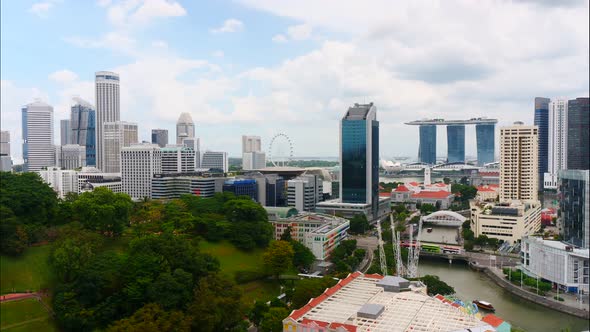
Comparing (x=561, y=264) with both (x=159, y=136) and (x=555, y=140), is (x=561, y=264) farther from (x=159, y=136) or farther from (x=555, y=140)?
(x=159, y=136)

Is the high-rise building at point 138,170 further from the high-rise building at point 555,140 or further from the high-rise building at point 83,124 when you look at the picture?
the high-rise building at point 555,140

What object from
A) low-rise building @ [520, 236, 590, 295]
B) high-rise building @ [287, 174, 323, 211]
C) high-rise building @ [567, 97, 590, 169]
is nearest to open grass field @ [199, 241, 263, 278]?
low-rise building @ [520, 236, 590, 295]

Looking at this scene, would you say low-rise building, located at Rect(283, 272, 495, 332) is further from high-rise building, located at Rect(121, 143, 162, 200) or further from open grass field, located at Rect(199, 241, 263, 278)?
high-rise building, located at Rect(121, 143, 162, 200)

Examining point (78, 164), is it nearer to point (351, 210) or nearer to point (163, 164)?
Answer: point (163, 164)

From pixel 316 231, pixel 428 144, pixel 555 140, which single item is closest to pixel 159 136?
pixel 428 144

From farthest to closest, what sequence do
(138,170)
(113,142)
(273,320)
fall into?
(113,142) < (138,170) < (273,320)

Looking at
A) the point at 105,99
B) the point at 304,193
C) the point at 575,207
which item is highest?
the point at 105,99

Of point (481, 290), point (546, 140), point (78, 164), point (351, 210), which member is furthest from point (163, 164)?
point (546, 140)
